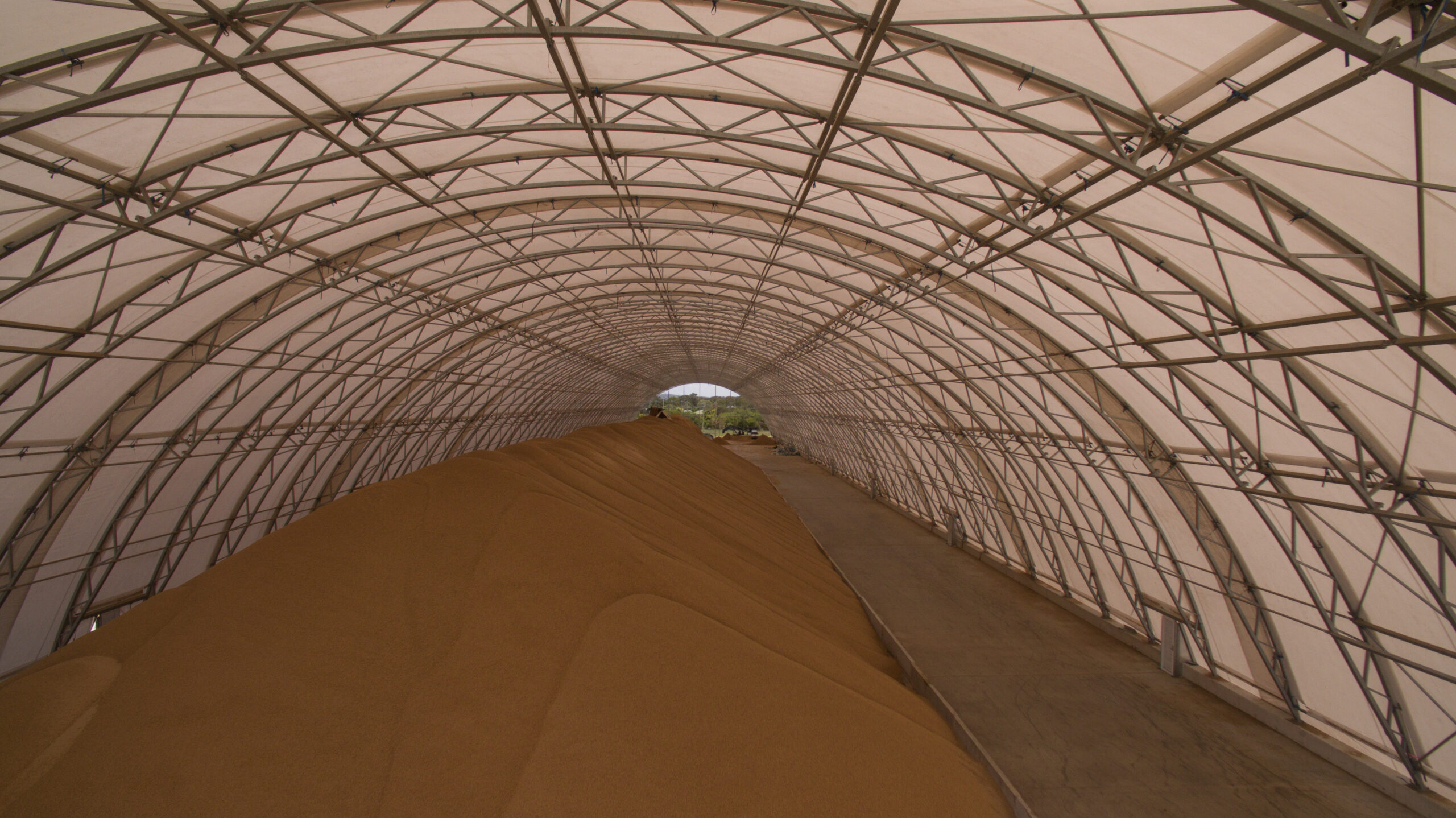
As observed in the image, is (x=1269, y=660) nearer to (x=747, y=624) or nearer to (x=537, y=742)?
(x=747, y=624)

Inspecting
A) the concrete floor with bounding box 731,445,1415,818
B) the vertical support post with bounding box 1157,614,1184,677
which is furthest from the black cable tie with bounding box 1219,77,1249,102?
the vertical support post with bounding box 1157,614,1184,677

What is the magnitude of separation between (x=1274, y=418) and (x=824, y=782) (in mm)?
9441

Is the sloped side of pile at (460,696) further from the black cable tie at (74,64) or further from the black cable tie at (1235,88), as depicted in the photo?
the black cable tie at (1235,88)

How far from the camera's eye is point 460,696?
6.23 m

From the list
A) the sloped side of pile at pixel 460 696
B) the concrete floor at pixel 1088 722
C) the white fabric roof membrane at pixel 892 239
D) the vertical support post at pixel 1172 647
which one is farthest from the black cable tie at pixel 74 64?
the vertical support post at pixel 1172 647

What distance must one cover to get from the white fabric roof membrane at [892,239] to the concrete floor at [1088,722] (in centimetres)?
128

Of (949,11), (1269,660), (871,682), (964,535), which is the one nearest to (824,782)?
(871,682)

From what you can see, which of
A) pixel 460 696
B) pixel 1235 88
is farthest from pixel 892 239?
pixel 460 696

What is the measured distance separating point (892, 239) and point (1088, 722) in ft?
37.6

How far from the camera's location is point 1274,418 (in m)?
9.44

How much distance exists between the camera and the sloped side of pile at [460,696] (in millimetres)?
5352

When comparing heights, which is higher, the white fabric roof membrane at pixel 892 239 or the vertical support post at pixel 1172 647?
the white fabric roof membrane at pixel 892 239

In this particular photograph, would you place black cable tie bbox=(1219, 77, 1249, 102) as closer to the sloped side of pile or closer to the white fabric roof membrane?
the white fabric roof membrane

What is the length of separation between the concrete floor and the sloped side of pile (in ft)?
9.09
